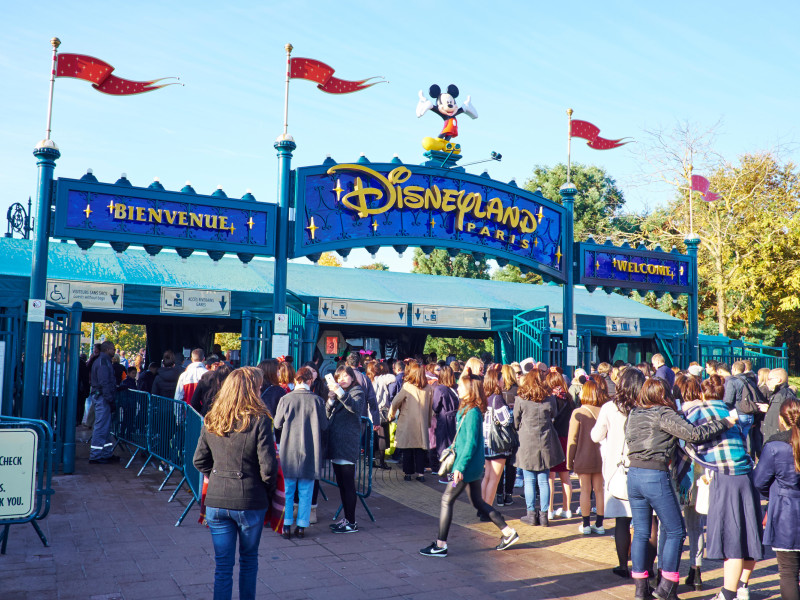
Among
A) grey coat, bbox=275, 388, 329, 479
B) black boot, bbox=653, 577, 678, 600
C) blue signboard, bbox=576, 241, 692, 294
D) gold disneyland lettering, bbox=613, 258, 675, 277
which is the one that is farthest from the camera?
gold disneyland lettering, bbox=613, 258, 675, 277

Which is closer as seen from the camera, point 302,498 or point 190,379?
point 302,498

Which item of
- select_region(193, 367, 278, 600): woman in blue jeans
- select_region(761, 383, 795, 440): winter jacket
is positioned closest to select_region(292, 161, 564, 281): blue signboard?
select_region(761, 383, 795, 440): winter jacket

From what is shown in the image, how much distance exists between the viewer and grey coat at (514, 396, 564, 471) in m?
7.52

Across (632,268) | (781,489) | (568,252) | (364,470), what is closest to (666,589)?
(781,489)

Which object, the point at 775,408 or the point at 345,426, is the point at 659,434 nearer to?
the point at 345,426

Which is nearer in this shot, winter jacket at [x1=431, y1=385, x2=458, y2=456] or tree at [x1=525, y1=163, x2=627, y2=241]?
winter jacket at [x1=431, y1=385, x2=458, y2=456]

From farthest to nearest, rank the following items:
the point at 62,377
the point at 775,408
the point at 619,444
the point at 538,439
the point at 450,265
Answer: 1. the point at 450,265
2. the point at 62,377
3. the point at 775,408
4. the point at 538,439
5. the point at 619,444

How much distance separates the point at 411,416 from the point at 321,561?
4059 millimetres

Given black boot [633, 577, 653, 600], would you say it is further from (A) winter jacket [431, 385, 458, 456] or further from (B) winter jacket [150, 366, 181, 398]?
(B) winter jacket [150, 366, 181, 398]

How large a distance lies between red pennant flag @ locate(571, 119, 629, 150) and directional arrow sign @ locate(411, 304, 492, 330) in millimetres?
4834

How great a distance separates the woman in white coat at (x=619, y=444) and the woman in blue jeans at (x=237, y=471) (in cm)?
292

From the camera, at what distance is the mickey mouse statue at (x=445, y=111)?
1249cm

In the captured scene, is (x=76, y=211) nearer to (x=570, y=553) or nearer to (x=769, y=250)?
(x=570, y=553)

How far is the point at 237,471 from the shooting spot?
168 inches
